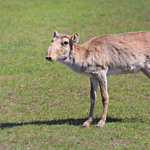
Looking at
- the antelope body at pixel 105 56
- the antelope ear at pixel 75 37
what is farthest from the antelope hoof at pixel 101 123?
the antelope ear at pixel 75 37

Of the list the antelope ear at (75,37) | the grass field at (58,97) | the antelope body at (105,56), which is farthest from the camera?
the antelope body at (105,56)

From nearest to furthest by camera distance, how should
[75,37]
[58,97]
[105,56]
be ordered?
[75,37] < [105,56] < [58,97]

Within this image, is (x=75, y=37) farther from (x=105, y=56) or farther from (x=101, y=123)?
(x=101, y=123)

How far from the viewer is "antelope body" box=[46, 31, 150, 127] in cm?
742

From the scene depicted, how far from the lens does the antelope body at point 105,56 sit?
742 cm

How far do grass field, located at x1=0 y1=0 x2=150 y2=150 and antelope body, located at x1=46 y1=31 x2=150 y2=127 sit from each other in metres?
0.77

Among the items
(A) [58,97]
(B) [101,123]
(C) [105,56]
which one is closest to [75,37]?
(C) [105,56]

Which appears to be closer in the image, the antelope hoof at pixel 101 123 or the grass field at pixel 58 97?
the grass field at pixel 58 97

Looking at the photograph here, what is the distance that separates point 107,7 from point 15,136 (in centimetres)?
1813

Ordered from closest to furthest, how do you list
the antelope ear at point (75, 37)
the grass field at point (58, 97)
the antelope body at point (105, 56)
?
the grass field at point (58, 97)
the antelope ear at point (75, 37)
the antelope body at point (105, 56)

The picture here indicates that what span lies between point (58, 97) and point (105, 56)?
3.07 meters

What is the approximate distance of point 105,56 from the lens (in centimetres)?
750

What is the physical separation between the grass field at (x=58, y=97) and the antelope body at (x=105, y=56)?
77 cm

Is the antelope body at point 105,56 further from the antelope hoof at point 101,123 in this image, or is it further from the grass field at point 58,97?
the grass field at point 58,97
